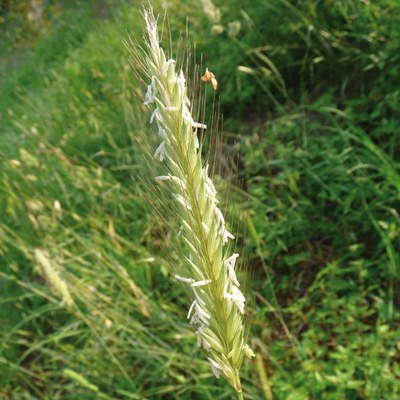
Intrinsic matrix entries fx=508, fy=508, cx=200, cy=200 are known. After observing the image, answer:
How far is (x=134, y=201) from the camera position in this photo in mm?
3105

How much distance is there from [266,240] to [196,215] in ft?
5.13

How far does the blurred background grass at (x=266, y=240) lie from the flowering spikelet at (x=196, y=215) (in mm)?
402

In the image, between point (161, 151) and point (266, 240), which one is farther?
point (266, 240)

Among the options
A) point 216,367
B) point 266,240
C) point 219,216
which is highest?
point 219,216

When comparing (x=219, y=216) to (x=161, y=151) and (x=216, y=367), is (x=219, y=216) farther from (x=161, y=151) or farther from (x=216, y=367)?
(x=216, y=367)

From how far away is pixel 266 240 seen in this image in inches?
99.0

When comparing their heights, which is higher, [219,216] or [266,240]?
[219,216]

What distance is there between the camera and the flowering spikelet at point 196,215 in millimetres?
961

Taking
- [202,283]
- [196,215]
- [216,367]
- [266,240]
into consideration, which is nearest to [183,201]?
[196,215]

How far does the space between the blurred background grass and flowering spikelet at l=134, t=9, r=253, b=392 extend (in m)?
0.40

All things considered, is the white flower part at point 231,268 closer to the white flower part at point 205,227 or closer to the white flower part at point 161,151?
A: the white flower part at point 205,227

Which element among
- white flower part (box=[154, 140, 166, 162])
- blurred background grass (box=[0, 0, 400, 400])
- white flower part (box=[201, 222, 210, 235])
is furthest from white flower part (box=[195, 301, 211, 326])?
blurred background grass (box=[0, 0, 400, 400])

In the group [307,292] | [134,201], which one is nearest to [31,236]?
[134,201]

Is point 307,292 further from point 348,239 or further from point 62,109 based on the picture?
point 62,109
